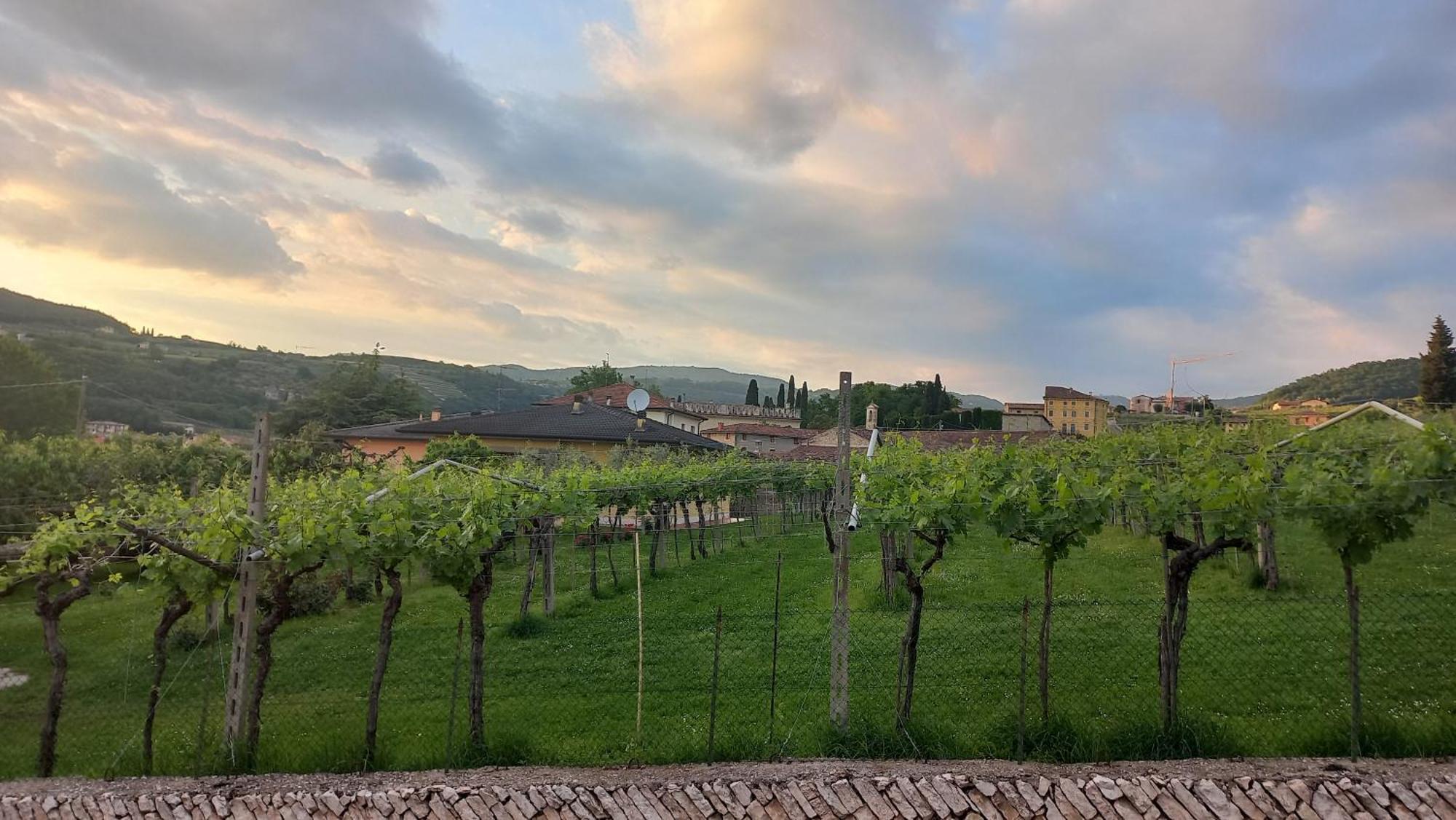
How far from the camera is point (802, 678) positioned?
6695 mm

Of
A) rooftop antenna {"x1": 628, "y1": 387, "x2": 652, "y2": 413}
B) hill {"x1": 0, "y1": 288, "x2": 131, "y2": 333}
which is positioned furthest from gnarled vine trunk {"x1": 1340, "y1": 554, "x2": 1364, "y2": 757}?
hill {"x1": 0, "y1": 288, "x2": 131, "y2": 333}

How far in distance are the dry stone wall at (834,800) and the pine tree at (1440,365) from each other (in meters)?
48.9

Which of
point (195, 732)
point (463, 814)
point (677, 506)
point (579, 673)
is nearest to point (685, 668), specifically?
point (579, 673)

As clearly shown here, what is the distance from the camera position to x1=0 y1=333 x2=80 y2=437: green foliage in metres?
32.7

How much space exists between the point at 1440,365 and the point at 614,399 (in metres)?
48.0

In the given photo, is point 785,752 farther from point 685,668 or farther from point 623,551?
point 623,551

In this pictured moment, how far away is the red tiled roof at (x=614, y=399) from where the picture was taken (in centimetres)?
4383

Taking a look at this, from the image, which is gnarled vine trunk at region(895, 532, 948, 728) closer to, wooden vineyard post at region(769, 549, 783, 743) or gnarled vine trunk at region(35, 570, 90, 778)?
wooden vineyard post at region(769, 549, 783, 743)

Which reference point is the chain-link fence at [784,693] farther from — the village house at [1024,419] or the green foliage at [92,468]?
the village house at [1024,419]

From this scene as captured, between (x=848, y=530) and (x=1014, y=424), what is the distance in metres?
44.6

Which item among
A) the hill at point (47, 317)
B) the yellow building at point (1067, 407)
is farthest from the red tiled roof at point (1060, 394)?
the hill at point (47, 317)

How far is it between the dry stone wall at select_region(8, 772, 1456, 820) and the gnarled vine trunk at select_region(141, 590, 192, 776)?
0.38 m

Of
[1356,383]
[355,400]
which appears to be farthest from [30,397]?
[1356,383]

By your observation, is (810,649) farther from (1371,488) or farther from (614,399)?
(614,399)
